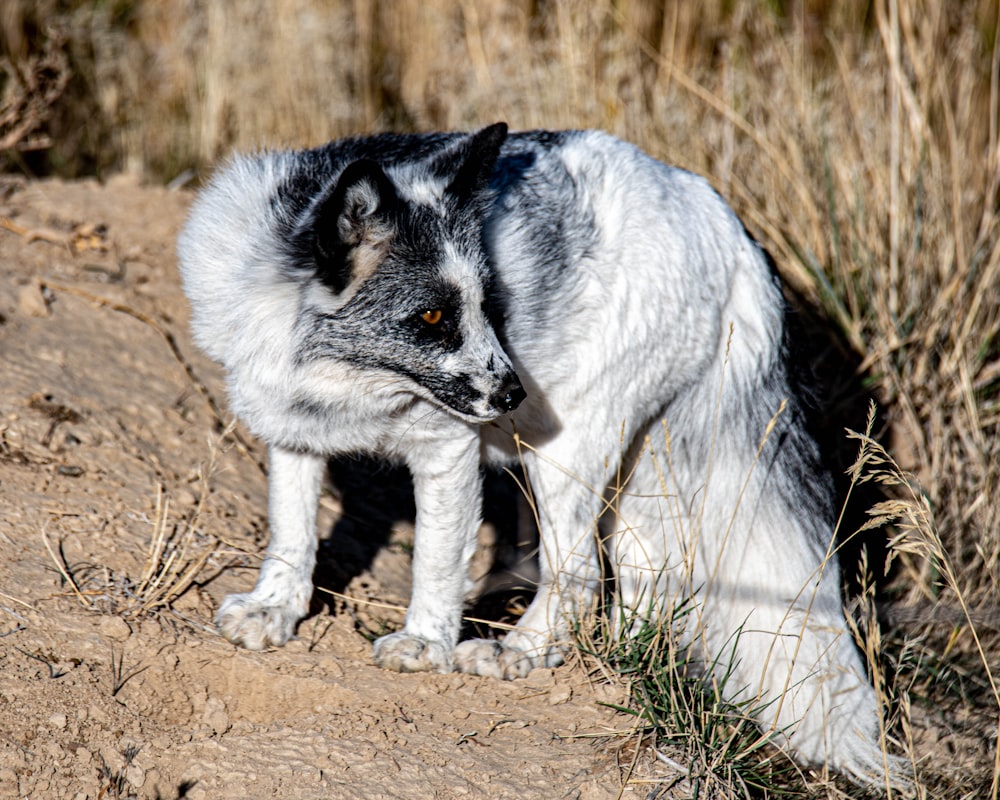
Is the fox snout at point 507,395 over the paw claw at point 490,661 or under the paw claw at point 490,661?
over

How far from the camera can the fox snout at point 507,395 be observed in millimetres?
3385

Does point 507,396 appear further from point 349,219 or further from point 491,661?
point 491,661

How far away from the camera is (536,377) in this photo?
12.7 feet

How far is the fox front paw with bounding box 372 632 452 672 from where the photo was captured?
3695mm

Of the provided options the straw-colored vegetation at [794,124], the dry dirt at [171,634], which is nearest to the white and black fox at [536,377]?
the dry dirt at [171,634]

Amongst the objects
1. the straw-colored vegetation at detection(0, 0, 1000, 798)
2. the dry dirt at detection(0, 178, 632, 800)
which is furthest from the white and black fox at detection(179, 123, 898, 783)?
the straw-colored vegetation at detection(0, 0, 1000, 798)

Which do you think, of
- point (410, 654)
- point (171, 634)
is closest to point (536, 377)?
point (410, 654)

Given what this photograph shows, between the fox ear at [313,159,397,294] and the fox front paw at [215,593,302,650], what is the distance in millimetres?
1227

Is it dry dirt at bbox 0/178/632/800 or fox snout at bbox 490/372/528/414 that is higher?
fox snout at bbox 490/372/528/414

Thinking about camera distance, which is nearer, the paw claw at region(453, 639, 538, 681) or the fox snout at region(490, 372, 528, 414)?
the fox snout at region(490, 372, 528, 414)

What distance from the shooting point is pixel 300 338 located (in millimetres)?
3469

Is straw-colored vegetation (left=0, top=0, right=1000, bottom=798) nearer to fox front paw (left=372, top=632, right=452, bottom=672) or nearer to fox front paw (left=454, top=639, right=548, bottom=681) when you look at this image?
fox front paw (left=454, top=639, right=548, bottom=681)

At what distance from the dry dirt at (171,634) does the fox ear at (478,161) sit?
1450mm

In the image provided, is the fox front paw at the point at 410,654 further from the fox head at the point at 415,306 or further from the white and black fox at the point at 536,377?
the fox head at the point at 415,306
